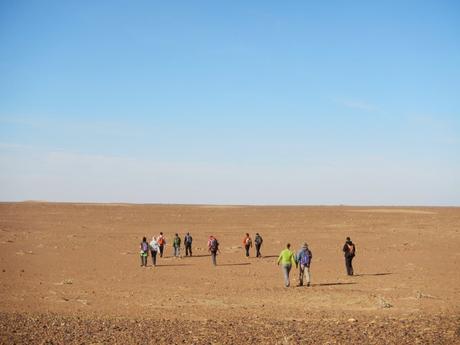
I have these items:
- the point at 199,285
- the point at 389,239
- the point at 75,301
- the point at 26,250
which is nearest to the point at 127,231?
the point at 26,250

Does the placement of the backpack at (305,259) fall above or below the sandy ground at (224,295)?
above

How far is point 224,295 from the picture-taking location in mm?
17688

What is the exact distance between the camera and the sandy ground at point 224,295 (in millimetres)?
11250

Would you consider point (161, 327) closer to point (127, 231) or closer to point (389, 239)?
point (389, 239)

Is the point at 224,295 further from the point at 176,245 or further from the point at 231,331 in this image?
the point at 176,245

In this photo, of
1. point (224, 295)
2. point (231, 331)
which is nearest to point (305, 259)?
point (224, 295)

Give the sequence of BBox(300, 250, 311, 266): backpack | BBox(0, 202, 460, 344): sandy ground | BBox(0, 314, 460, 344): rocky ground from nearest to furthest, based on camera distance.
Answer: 1. BBox(0, 314, 460, 344): rocky ground
2. BBox(0, 202, 460, 344): sandy ground
3. BBox(300, 250, 311, 266): backpack

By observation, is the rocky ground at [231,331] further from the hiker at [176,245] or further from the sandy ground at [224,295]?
the hiker at [176,245]

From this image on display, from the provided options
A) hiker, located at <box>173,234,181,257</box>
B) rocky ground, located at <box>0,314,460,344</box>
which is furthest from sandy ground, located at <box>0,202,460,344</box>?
hiker, located at <box>173,234,181,257</box>

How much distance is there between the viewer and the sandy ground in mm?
11250

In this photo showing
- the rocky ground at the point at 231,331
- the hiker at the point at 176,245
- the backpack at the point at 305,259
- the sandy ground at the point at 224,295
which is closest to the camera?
the rocky ground at the point at 231,331

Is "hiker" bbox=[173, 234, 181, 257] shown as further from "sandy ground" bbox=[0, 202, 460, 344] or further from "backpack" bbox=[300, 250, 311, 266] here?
"backpack" bbox=[300, 250, 311, 266]

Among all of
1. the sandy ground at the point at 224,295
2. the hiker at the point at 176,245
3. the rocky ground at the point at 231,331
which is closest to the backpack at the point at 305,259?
the sandy ground at the point at 224,295

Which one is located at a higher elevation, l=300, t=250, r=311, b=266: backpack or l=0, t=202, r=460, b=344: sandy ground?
l=300, t=250, r=311, b=266: backpack
